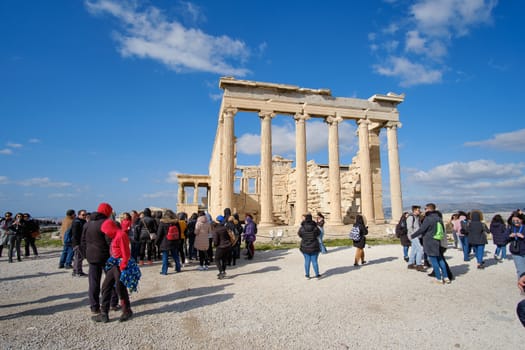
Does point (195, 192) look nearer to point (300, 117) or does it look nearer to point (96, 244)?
point (300, 117)

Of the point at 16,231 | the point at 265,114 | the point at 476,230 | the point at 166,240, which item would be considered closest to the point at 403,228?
the point at 476,230

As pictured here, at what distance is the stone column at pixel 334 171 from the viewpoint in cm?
2028

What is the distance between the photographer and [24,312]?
5.03 meters

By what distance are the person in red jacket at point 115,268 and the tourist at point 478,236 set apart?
9.36 m

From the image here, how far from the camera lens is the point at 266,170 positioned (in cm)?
1923

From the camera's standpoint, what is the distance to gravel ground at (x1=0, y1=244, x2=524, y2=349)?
3.91 meters

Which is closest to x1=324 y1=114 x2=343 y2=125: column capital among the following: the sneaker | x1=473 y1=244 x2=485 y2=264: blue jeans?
x1=473 y1=244 x2=485 y2=264: blue jeans

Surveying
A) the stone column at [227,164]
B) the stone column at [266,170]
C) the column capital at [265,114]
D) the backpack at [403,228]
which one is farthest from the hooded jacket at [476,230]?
the column capital at [265,114]

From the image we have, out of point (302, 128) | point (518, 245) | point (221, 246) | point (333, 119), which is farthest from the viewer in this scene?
point (333, 119)

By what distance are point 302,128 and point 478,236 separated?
1324 centimetres

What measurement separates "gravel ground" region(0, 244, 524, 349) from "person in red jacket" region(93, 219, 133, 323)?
178 mm

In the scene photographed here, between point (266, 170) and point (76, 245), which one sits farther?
point (266, 170)

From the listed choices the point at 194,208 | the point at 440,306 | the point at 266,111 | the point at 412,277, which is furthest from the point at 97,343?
the point at 194,208

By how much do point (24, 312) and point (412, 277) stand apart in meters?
8.20
